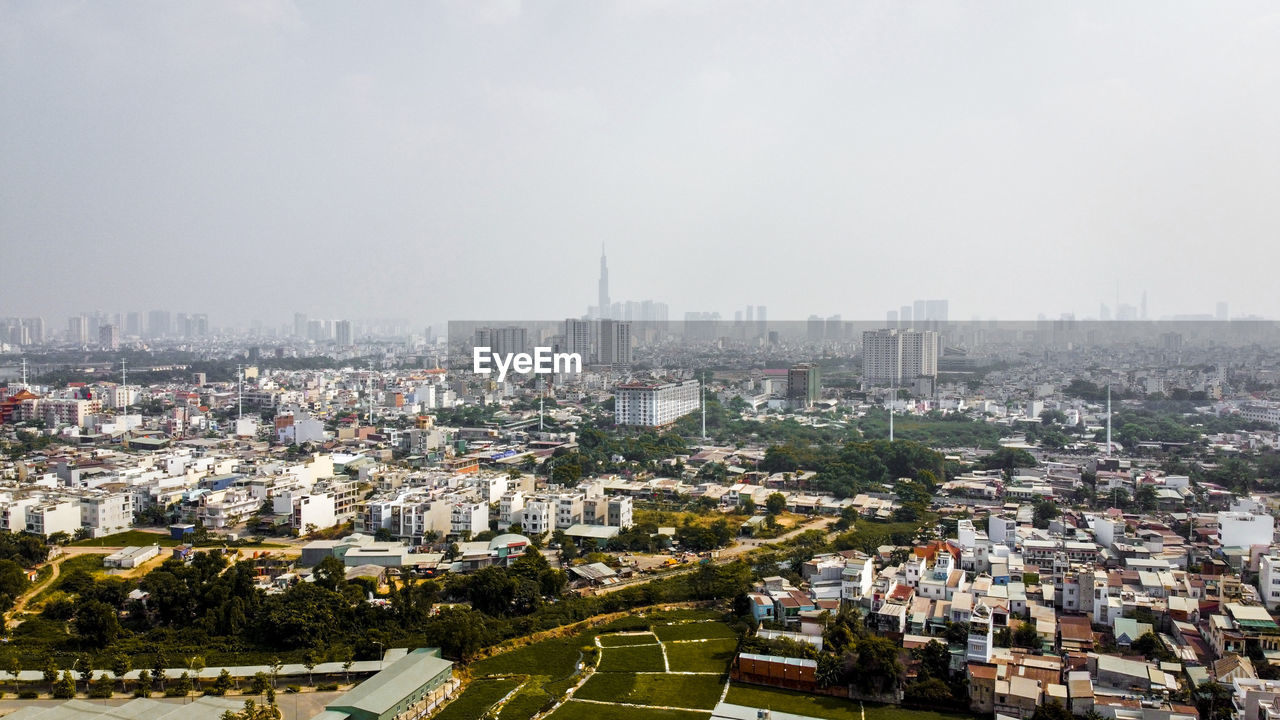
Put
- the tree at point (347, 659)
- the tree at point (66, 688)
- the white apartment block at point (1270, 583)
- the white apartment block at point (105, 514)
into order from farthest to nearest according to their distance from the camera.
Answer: the white apartment block at point (105, 514) → the white apartment block at point (1270, 583) → the tree at point (347, 659) → the tree at point (66, 688)

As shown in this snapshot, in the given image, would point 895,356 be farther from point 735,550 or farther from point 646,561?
point 646,561

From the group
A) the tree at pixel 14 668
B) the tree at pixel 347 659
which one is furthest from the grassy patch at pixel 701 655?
the tree at pixel 14 668

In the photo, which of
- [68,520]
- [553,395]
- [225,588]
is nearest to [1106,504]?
[225,588]

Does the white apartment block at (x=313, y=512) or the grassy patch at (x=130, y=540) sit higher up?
the white apartment block at (x=313, y=512)

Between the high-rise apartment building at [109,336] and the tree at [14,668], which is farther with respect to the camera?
the high-rise apartment building at [109,336]

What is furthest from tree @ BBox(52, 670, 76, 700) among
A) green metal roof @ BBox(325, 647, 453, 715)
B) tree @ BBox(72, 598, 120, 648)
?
green metal roof @ BBox(325, 647, 453, 715)

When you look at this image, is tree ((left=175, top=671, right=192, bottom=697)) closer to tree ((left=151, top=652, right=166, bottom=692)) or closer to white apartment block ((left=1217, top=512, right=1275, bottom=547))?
tree ((left=151, top=652, right=166, bottom=692))

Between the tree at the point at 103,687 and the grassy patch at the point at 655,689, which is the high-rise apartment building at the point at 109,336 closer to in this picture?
the tree at the point at 103,687

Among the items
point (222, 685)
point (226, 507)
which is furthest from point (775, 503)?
point (222, 685)
